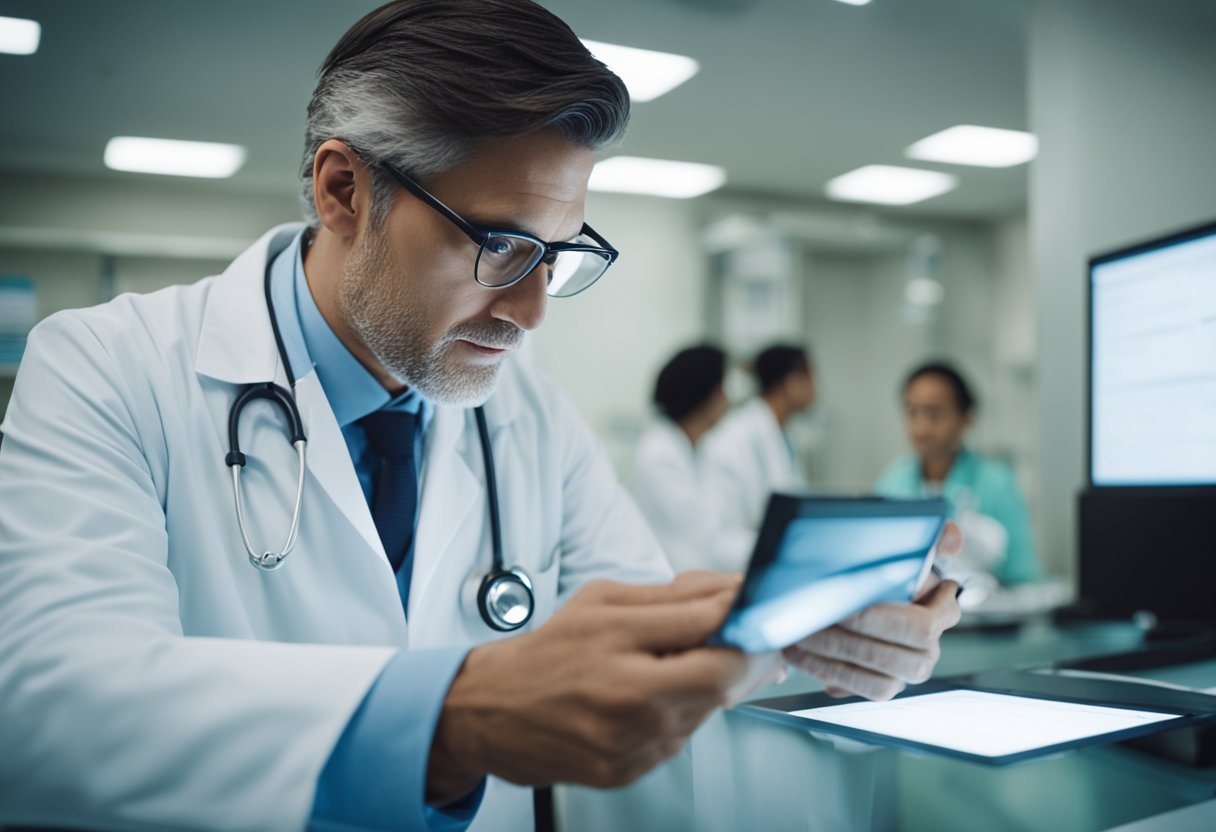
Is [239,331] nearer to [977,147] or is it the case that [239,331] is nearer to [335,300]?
[335,300]

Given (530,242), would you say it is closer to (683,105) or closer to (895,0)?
(683,105)

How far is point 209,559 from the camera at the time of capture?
78 cm

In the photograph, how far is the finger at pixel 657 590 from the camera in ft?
1.57

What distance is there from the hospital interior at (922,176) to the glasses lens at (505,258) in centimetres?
15

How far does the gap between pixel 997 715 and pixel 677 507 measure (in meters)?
2.53

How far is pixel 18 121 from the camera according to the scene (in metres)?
0.88

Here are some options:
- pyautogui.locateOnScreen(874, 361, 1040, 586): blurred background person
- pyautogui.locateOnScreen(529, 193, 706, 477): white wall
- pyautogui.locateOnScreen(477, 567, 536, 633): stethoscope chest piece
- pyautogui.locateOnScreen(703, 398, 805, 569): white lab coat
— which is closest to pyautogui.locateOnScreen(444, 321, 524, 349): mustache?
pyautogui.locateOnScreen(477, 567, 536, 633): stethoscope chest piece

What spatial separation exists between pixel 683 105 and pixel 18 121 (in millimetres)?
747

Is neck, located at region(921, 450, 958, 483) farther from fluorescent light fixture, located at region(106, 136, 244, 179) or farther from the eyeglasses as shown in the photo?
fluorescent light fixture, located at region(106, 136, 244, 179)

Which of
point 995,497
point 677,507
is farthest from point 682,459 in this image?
point 995,497

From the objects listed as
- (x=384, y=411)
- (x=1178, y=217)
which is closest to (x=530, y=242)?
(x=384, y=411)

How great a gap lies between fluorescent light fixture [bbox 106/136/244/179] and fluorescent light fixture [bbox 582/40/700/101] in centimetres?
45

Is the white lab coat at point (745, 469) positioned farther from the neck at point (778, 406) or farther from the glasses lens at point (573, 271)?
the glasses lens at point (573, 271)

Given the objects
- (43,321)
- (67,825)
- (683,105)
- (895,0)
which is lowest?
(67,825)
